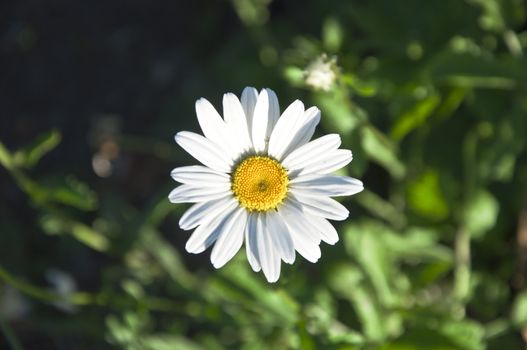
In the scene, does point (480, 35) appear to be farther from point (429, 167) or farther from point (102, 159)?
point (102, 159)

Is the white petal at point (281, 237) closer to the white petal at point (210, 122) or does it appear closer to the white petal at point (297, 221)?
the white petal at point (297, 221)

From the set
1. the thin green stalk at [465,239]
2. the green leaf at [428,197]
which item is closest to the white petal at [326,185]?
the green leaf at [428,197]

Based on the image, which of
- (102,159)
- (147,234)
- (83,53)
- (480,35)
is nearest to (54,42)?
(83,53)

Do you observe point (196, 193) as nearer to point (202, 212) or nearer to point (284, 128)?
point (202, 212)

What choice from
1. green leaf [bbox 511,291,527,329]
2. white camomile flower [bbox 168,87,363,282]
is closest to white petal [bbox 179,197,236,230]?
white camomile flower [bbox 168,87,363,282]

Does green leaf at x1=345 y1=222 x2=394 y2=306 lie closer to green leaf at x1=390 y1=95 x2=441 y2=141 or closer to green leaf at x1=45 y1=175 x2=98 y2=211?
green leaf at x1=390 y1=95 x2=441 y2=141

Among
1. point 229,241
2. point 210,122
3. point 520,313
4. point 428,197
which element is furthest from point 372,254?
point 210,122
